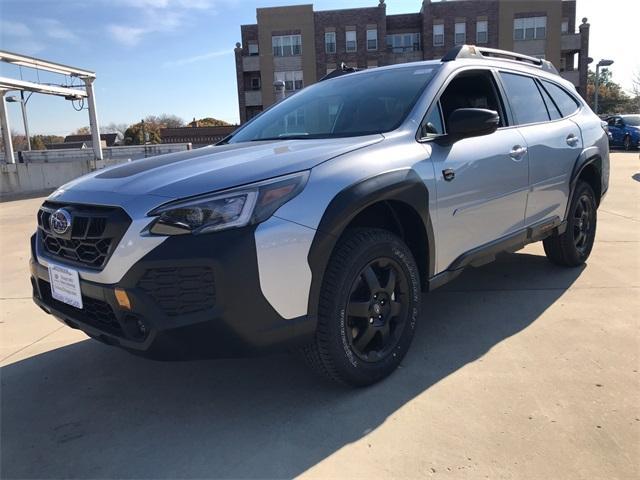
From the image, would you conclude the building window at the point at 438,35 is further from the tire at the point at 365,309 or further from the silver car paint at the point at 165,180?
the tire at the point at 365,309

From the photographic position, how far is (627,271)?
190 inches

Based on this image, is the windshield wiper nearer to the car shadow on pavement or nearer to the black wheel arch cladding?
the black wheel arch cladding

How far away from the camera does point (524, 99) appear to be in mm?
4180

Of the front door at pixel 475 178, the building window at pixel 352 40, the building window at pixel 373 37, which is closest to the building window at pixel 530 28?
the building window at pixel 373 37

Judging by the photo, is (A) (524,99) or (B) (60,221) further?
(A) (524,99)

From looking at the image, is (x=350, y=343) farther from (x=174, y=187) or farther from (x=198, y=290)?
(x=174, y=187)

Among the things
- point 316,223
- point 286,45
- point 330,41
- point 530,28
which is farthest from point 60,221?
point 530,28

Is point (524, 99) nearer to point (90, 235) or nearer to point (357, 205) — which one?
point (357, 205)

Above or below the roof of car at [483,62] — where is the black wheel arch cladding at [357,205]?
below

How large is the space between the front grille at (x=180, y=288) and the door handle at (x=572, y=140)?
139 inches

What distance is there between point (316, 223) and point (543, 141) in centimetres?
251

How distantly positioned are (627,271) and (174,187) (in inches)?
170

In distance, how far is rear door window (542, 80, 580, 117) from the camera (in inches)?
181

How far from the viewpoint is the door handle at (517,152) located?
3656mm
